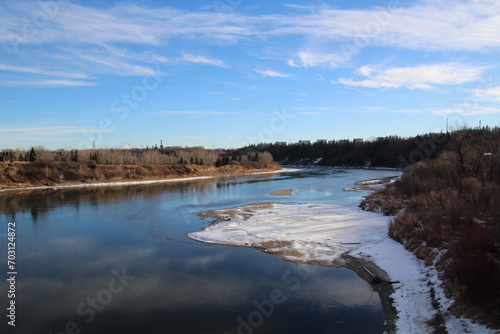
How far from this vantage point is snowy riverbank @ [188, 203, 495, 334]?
8.71m

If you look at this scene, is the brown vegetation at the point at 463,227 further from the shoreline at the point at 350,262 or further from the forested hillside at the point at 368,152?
the forested hillside at the point at 368,152

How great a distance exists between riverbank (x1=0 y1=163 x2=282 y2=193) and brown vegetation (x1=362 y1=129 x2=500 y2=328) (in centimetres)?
4285

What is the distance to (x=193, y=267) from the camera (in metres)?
12.6

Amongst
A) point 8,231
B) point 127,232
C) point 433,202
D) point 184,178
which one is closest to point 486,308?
point 433,202

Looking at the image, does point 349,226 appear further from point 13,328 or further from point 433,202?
point 13,328

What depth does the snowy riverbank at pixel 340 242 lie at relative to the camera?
8.71m

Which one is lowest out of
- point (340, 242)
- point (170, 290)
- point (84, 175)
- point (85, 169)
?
point (170, 290)

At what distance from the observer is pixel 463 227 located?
39.4 ft

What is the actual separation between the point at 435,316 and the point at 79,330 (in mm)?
8591

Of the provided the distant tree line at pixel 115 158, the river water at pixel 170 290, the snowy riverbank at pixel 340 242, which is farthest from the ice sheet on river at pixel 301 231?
the distant tree line at pixel 115 158

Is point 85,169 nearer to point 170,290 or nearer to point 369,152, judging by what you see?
point 170,290

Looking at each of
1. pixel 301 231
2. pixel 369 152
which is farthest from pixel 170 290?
pixel 369 152

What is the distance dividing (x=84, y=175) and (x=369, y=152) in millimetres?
96805

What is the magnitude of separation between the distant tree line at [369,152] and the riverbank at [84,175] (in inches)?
2217
